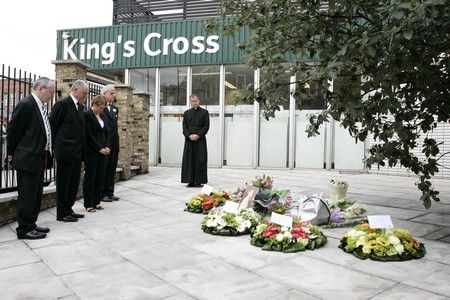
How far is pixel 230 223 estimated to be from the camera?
5090 millimetres

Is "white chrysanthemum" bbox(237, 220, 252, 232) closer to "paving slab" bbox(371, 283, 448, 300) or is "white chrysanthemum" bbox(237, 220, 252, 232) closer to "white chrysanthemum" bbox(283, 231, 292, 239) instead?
"white chrysanthemum" bbox(283, 231, 292, 239)

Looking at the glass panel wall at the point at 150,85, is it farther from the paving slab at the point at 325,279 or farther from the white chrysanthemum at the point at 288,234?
the paving slab at the point at 325,279

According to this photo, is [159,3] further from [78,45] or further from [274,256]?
[274,256]

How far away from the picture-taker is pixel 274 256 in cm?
419

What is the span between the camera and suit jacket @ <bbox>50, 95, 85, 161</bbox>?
5531 mm

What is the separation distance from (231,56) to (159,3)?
395 cm

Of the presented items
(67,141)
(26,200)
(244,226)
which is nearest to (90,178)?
→ (67,141)

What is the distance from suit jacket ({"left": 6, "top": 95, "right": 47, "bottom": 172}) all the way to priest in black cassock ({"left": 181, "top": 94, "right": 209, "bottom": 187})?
4.60 m

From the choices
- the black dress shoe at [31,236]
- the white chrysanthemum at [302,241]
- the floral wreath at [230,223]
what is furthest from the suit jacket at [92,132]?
the white chrysanthemum at [302,241]

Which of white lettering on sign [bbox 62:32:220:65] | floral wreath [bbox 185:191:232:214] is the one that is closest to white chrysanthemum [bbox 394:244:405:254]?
floral wreath [bbox 185:191:232:214]

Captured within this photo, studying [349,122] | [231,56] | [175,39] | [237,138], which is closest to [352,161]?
[237,138]

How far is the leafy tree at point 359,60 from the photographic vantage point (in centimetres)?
309

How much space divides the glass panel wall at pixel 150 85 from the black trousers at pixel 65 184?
32.3ft

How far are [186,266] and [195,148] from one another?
5.70 meters
